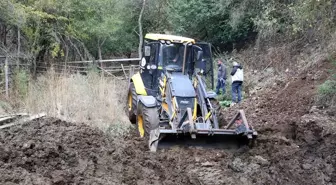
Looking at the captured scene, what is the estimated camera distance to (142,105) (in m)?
8.47

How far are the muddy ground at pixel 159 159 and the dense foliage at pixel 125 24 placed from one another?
4189mm

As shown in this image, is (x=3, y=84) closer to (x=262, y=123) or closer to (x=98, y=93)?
(x=98, y=93)

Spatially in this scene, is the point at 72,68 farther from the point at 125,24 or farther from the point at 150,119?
the point at 150,119

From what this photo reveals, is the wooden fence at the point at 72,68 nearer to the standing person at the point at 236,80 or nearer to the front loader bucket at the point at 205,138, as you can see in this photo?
the standing person at the point at 236,80

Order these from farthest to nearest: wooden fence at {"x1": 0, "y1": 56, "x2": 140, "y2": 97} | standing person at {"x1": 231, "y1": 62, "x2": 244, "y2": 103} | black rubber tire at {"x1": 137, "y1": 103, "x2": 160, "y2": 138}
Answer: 1. standing person at {"x1": 231, "y1": 62, "x2": 244, "y2": 103}
2. wooden fence at {"x1": 0, "y1": 56, "x2": 140, "y2": 97}
3. black rubber tire at {"x1": 137, "y1": 103, "x2": 160, "y2": 138}

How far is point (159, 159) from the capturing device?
6629 mm

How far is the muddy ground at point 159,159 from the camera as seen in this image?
223 inches

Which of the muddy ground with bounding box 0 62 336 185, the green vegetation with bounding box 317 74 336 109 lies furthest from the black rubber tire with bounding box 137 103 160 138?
the green vegetation with bounding box 317 74 336 109

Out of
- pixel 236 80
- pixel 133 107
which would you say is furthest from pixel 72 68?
pixel 133 107

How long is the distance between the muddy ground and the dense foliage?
13.7 ft

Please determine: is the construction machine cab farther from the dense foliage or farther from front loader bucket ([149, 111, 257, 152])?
the dense foliage

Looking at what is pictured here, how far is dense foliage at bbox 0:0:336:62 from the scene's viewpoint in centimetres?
1505

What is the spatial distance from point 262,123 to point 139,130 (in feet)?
8.87

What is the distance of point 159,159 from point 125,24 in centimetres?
1806
